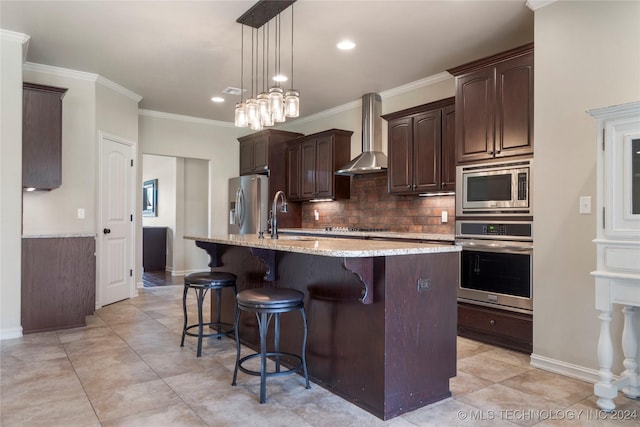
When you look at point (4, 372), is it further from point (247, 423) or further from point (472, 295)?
point (472, 295)

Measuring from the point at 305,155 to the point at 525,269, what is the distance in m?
3.73

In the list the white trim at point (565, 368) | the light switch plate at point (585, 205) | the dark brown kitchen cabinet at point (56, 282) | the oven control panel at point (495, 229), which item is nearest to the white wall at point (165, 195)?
the dark brown kitchen cabinet at point (56, 282)

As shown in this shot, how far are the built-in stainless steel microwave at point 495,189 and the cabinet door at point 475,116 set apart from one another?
127 mm

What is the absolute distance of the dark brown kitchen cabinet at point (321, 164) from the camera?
578 centimetres

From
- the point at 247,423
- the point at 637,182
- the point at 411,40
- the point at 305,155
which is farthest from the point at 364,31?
the point at 247,423

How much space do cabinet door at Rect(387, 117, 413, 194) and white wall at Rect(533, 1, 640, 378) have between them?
5.45ft

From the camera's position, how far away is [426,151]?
441 centimetres

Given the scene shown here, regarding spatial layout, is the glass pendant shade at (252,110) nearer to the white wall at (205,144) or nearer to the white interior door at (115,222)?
the white interior door at (115,222)

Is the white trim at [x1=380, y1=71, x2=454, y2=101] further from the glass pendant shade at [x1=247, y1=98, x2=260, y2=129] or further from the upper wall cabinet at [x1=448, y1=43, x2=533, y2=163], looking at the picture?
the glass pendant shade at [x1=247, y1=98, x2=260, y2=129]

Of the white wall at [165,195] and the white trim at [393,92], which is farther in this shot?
the white wall at [165,195]

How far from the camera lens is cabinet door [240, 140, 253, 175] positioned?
6.90 meters

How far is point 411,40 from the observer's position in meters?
3.80

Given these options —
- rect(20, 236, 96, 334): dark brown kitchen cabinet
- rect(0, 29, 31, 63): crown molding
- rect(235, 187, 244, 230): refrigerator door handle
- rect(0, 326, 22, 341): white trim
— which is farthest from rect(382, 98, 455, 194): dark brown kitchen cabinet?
rect(0, 326, 22, 341): white trim

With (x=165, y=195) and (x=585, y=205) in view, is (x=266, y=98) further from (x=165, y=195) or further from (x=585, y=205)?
(x=165, y=195)
